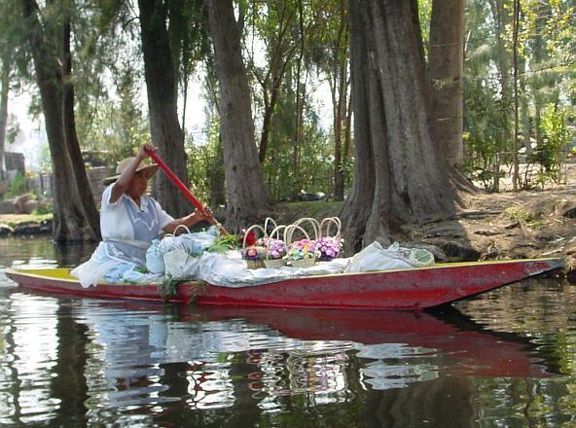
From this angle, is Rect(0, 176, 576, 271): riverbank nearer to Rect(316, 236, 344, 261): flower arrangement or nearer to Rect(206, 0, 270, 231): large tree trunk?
Rect(316, 236, 344, 261): flower arrangement

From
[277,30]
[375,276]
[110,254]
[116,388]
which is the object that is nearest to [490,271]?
[375,276]

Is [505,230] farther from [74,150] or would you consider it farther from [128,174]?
[74,150]

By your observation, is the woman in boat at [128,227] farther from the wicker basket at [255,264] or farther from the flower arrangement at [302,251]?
the flower arrangement at [302,251]

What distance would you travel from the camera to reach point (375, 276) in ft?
25.4

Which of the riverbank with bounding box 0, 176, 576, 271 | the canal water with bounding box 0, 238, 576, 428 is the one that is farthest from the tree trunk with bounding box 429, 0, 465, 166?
the canal water with bounding box 0, 238, 576, 428

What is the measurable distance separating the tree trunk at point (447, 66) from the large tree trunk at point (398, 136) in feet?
4.55

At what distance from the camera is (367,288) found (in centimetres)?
782

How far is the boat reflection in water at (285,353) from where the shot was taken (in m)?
5.05

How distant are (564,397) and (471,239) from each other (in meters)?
6.03

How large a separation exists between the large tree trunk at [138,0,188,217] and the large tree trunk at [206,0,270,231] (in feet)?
7.52

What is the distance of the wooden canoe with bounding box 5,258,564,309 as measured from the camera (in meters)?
7.17

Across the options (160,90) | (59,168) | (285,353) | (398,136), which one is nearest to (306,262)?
(285,353)

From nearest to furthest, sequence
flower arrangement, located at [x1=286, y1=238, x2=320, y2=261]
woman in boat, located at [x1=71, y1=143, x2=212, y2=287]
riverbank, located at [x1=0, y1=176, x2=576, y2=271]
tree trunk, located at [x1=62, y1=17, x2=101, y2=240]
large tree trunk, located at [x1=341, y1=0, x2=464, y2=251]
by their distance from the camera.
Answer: flower arrangement, located at [x1=286, y1=238, x2=320, y2=261] → woman in boat, located at [x1=71, y1=143, x2=212, y2=287] → riverbank, located at [x1=0, y1=176, x2=576, y2=271] → large tree trunk, located at [x1=341, y1=0, x2=464, y2=251] → tree trunk, located at [x1=62, y1=17, x2=101, y2=240]

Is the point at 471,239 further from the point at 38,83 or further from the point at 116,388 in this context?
the point at 38,83
